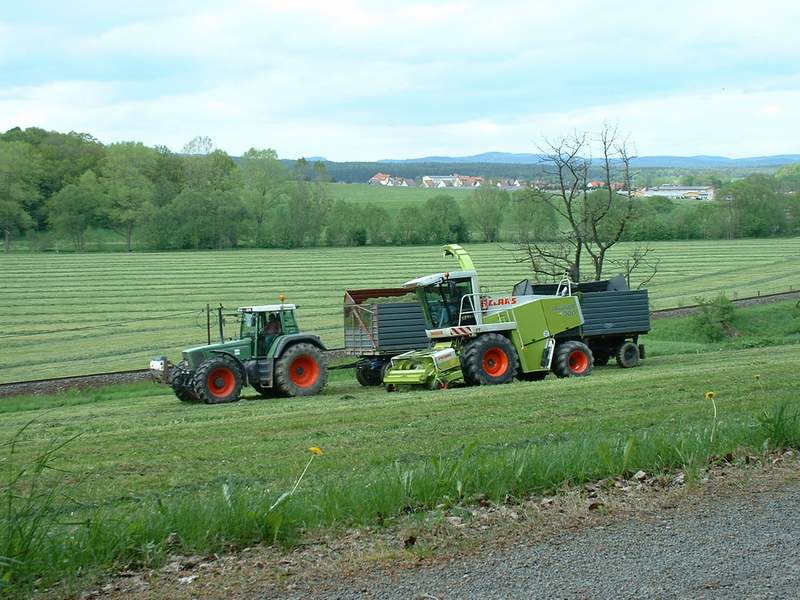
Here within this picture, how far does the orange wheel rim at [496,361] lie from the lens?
21469mm

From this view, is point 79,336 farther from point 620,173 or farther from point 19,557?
point 19,557

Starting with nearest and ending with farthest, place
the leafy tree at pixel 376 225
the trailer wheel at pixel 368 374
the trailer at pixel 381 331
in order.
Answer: the trailer at pixel 381 331, the trailer wheel at pixel 368 374, the leafy tree at pixel 376 225

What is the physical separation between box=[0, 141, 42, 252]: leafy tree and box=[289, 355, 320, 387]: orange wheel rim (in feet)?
212

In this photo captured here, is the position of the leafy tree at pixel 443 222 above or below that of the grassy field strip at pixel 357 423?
above

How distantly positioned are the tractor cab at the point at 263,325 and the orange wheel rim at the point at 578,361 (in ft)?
21.1

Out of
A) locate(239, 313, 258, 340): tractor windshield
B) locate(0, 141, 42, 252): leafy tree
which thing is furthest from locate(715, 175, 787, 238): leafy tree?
locate(239, 313, 258, 340): tractor windshield

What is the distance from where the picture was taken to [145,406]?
70.2 ft

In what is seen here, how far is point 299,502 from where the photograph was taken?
7.41m

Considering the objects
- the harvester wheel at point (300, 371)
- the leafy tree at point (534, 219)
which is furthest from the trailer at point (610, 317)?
the leafy tree at point (534, 219)

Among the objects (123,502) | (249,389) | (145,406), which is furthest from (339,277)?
(123,502)

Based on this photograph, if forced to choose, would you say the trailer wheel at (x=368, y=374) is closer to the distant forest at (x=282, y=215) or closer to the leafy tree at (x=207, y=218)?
the distant forest at (x=282, y=215)

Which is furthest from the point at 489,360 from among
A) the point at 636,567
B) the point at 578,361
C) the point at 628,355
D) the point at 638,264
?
the point at 638,264

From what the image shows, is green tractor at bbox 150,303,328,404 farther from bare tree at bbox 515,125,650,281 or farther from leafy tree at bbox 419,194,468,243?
leafy tree at bbox 419,194,468,243

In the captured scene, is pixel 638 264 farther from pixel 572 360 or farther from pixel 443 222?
pixel 443 222
